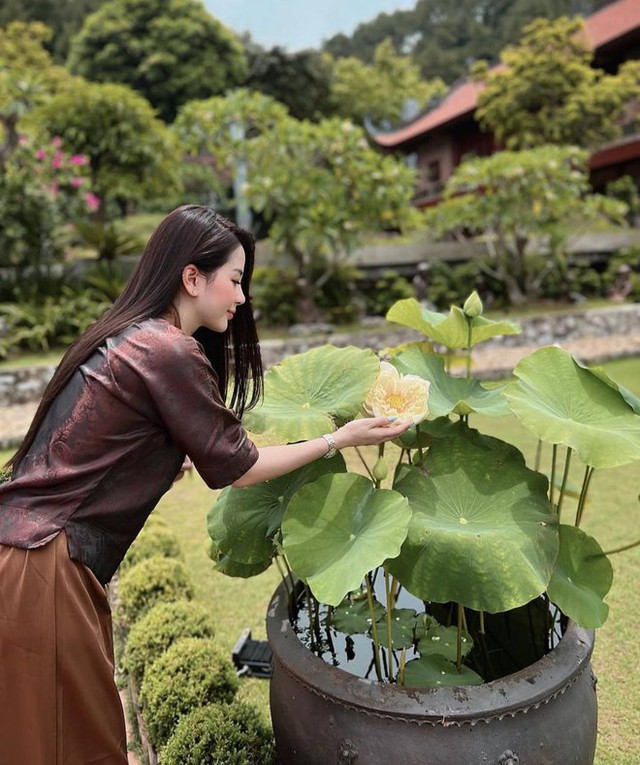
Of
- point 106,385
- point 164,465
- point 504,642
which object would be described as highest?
point 106,385

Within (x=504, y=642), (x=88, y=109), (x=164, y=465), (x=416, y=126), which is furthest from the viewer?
(x=416, y=126)

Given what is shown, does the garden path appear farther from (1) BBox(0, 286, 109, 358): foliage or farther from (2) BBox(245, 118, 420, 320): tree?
(2) BBox(245, 118, 420, 320): tree

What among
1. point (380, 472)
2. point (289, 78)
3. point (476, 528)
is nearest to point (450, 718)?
point (476, 528)

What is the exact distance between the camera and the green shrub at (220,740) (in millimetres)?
1408

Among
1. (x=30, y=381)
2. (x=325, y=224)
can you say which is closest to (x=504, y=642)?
(x=30, y=381)

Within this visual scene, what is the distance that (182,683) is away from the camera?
1654mm

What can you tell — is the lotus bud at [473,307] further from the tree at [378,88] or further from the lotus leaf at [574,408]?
the tree at [378,88]

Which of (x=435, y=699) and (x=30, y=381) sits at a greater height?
(x=435, y=699)

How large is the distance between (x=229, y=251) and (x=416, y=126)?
18762 mm

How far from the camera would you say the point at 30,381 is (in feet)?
21.6

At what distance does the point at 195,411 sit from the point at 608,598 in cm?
211

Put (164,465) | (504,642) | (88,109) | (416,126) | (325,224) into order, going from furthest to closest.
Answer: (416,126)
(88,109)
(325,224)
(504,642)
(164,465)

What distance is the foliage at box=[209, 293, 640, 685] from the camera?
113 centimetres

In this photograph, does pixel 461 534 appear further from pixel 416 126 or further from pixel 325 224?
pixel 416 126
